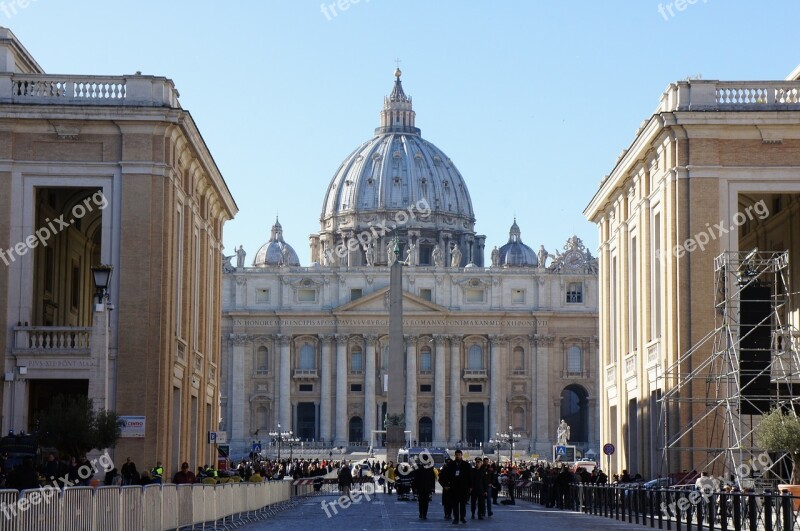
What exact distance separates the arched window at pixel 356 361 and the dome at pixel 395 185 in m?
37.1

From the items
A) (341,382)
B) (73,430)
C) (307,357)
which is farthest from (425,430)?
(73,430)

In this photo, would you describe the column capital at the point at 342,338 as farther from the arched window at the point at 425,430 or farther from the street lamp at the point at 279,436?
the arched window at the point at 425,430

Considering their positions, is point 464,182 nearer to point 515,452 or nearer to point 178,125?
point 515,452

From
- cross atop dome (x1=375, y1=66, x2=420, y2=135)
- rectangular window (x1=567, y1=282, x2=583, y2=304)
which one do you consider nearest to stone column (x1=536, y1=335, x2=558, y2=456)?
rectangular window (x1=567, y1=282, x2=583, y2=304)

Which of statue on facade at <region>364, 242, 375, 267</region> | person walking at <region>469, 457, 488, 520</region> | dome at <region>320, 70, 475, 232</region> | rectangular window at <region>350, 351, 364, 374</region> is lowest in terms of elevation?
person walking at <region>469, 457, 488, 520</region>

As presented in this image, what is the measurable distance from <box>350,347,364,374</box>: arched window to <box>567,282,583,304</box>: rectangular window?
1847 cm

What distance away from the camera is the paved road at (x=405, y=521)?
31.6 m

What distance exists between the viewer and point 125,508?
73.4 feet

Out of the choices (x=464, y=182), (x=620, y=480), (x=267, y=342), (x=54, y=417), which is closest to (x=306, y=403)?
(x=267, y=342)

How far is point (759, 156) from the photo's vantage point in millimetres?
44969

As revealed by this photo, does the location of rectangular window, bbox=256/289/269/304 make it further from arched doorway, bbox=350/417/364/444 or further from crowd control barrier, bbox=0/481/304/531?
crowd control barrier, bbox=0/481/304/531

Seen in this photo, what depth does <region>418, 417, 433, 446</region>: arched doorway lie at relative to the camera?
474 ft

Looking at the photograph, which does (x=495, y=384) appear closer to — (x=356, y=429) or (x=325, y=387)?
(x=356, y=429)

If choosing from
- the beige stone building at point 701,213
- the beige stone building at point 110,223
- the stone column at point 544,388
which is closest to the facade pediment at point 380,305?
the stone column at point 544,388
